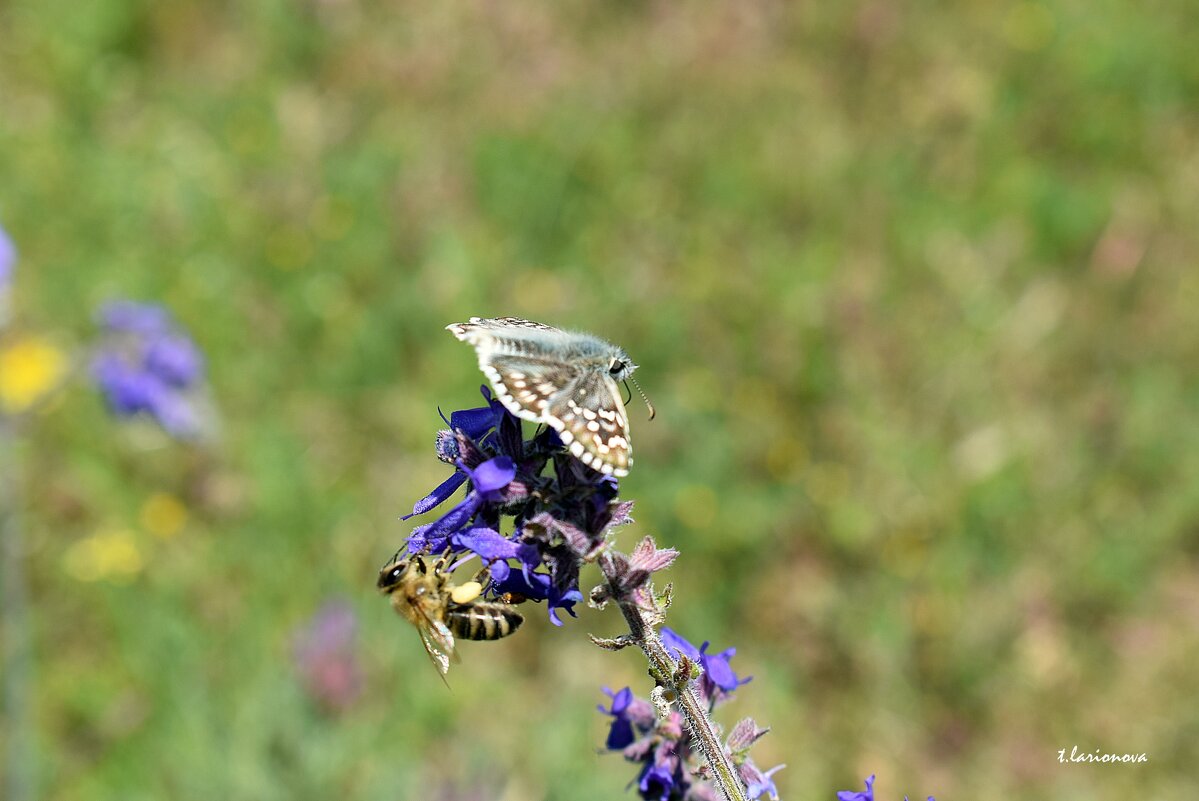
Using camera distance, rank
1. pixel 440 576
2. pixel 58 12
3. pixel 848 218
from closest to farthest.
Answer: pixel 440 576, pixel 848 218, pixel 58 12

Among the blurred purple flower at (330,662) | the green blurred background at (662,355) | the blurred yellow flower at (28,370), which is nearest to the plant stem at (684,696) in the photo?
the green blurred background at (662,355)

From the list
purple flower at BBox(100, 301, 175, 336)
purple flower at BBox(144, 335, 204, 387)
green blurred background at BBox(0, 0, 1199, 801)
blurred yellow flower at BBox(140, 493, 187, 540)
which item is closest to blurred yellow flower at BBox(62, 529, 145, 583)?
green blurred background at BBox(0, 0, 1199, 801)

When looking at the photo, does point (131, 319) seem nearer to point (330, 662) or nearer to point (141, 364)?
point (141, 364)

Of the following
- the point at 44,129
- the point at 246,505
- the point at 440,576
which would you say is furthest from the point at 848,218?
the point at 440,576

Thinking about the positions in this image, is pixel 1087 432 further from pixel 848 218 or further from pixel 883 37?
pixel 883 37

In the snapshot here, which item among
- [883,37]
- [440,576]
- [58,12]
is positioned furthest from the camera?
[883,37]

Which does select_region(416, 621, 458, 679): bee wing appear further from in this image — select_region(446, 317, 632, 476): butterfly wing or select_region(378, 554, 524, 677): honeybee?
select_region(446, 317, 632, 476): butterfly wing

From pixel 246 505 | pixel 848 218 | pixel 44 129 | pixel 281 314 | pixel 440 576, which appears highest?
pixel 44 129
